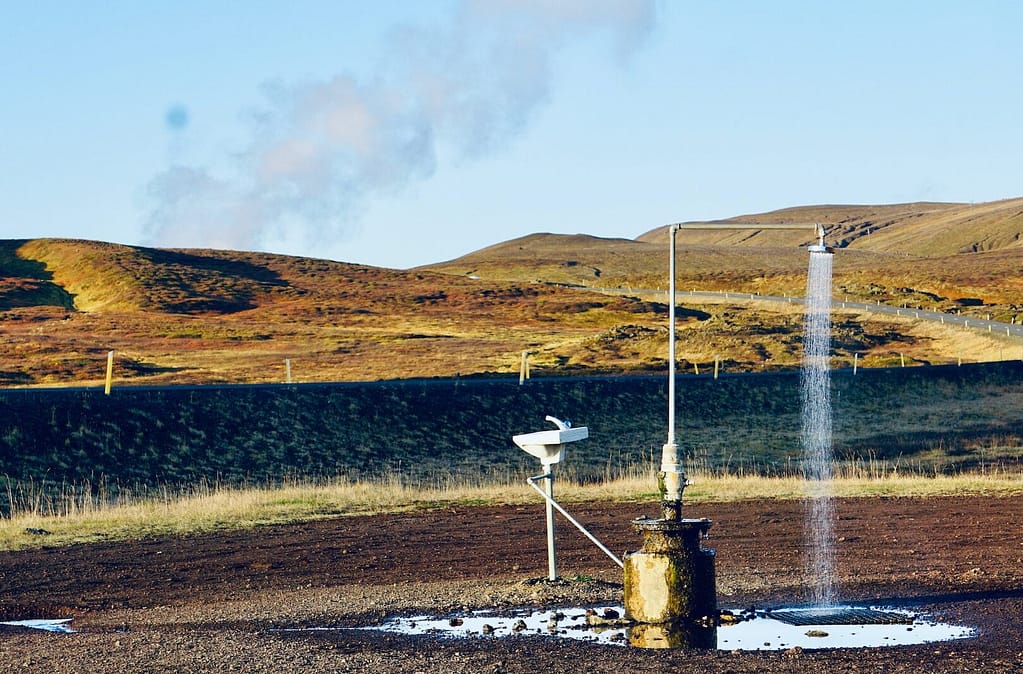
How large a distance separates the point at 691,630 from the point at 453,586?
159 inches

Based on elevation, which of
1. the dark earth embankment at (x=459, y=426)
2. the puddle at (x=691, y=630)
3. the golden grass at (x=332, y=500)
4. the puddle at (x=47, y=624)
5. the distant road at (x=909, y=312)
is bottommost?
the puddle at (x=47, y=624)

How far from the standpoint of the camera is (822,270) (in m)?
14.6

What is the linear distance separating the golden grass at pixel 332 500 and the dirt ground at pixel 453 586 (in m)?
0.97

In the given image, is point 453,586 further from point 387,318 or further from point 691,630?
point 387,318

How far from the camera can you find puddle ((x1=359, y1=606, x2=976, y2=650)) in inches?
508

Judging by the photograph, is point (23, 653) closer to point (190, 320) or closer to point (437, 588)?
point (437, 588)

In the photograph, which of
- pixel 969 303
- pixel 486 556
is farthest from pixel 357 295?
pixel 486 556

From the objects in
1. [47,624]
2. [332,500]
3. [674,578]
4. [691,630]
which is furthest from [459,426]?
[691,630]

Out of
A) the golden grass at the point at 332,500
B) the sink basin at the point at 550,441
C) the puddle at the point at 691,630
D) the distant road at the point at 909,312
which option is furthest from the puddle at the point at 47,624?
the distant road at the point at 909,312

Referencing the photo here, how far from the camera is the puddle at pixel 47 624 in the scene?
1450 cm

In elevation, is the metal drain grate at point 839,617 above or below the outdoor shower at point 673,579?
below

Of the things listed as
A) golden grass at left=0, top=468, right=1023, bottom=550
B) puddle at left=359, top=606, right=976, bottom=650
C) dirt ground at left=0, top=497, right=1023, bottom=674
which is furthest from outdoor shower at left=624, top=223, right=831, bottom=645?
golden grass at left=0, top=468, right=1023, bottom=550

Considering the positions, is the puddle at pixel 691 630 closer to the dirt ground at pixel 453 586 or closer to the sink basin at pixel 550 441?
the dirt ground at pixel 453 586

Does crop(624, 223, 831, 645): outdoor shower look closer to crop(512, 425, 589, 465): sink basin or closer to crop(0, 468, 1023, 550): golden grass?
crop(512, 425, 589, 465): sink basin
